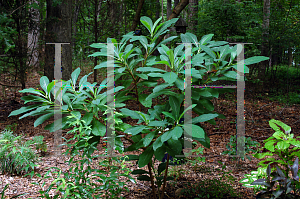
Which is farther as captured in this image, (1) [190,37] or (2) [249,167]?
(2) [249,167]

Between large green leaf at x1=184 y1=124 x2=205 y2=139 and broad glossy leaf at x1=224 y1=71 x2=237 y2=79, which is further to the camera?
broad glossy leaf at x1=224 y1=71 x2=237 y2=79

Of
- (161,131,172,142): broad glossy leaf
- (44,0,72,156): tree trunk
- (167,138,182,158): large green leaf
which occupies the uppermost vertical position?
(44,0,72,156): tree trunk

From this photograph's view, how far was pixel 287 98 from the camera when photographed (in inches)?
299

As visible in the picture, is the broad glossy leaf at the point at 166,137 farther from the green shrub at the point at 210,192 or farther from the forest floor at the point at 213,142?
the green shrub at the point at 210,192

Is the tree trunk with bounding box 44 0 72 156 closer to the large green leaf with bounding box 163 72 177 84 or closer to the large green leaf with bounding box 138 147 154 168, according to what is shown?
the large green leaf with bounding box 138 147 154 168

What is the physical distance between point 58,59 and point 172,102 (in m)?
3.00

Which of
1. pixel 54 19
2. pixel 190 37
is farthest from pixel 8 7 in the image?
pixel 190 37

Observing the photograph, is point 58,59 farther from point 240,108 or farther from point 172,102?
point 240,108

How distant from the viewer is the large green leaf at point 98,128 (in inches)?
56.1

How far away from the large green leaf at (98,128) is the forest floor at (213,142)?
0.54 m

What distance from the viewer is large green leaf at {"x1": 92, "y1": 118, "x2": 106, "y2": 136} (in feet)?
4.68

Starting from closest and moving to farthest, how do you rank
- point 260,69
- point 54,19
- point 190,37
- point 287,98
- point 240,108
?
point 190,37, point 54,19, point 240,108, point 287,98, point 260,69

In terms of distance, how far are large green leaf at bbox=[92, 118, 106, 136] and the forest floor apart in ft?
1.78

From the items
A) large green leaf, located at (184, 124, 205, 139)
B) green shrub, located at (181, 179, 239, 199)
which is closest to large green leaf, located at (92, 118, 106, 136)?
large green leaf, located at (184, 124, 205, 139)
